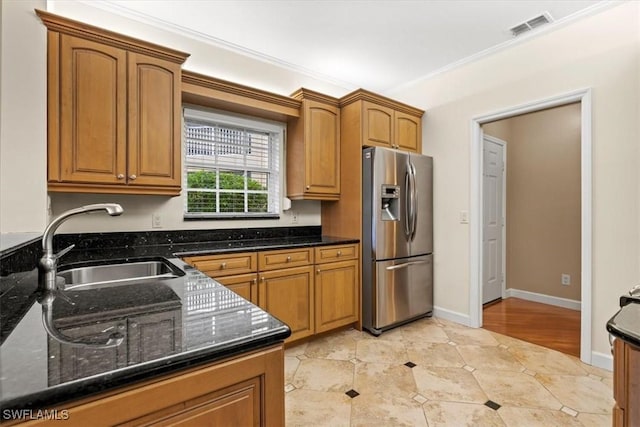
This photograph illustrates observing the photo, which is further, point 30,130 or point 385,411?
point 385,411

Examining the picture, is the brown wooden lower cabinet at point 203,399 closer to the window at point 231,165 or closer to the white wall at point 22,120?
the white wall at point 22,120

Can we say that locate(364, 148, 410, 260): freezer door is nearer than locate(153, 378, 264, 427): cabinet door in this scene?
No

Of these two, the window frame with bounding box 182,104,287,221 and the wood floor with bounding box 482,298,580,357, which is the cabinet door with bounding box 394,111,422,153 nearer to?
the window frame with bounding box 182,104,287,221

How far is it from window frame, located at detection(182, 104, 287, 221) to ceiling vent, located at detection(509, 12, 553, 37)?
2.26 m

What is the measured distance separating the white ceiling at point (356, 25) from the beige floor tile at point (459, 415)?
2.80 metres

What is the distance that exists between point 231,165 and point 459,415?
8.82 feet

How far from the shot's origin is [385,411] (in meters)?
1.84

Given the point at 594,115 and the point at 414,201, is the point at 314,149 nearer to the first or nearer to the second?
the point at 414,201

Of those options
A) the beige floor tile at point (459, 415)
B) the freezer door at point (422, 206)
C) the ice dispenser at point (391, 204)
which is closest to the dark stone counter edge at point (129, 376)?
the beige floor tile at point (459, 415)

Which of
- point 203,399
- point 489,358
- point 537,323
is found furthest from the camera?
point 537,323

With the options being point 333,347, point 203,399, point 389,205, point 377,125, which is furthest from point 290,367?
point 377,125

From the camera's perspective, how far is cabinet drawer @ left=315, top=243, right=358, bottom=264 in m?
2.83

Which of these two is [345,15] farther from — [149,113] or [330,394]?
[330,394]

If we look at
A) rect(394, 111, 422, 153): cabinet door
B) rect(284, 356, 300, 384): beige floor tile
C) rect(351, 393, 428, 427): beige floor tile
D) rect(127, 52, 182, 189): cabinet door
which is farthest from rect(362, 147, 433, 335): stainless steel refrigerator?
rect(127, 52, 182, 189): cabinet door
